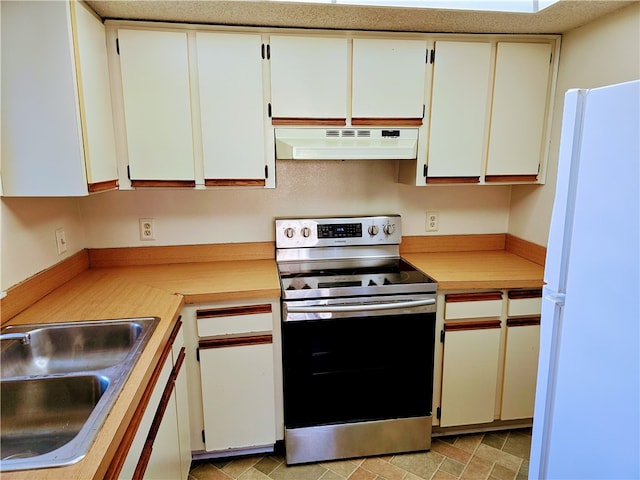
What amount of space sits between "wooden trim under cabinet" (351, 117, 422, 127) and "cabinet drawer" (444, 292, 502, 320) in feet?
2.80

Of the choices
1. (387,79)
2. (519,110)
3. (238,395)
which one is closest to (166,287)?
(238,395)

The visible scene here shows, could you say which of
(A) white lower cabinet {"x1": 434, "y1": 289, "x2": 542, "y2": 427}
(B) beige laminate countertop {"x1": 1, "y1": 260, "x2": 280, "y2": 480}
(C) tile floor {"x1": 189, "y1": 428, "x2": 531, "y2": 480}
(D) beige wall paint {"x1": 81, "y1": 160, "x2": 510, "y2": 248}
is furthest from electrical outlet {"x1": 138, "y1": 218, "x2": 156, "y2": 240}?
(A) white lower cabinet {"x1": 434, "y1": 289, "x2": 542, "y2": 427}

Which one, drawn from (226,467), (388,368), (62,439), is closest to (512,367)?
(388,368)

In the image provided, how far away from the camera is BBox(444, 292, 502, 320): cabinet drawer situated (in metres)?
1.96

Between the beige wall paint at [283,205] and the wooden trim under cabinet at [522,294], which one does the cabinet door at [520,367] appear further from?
the beige wall paint at [283,205]

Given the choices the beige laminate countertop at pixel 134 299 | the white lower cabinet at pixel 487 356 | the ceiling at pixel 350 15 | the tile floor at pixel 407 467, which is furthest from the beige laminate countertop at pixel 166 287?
Answer: the ceiling at pixel 350 15

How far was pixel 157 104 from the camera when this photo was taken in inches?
72.8

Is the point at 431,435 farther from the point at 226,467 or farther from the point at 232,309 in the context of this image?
the point at 232,309

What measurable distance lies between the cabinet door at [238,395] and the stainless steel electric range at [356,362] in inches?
3.7

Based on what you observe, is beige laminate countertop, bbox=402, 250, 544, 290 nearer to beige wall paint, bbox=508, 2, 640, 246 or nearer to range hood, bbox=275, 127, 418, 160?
beige wall paint, bbox=508, 2, 640, 246

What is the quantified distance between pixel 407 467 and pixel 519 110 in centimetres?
185

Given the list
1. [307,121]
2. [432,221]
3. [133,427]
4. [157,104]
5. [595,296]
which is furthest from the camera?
[432,221]

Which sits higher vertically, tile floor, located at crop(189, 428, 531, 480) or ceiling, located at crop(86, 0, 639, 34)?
ceiling, located at crop(86, 0, 639, 34)

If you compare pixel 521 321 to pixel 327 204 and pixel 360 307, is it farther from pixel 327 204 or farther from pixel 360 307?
pixel 327 204
